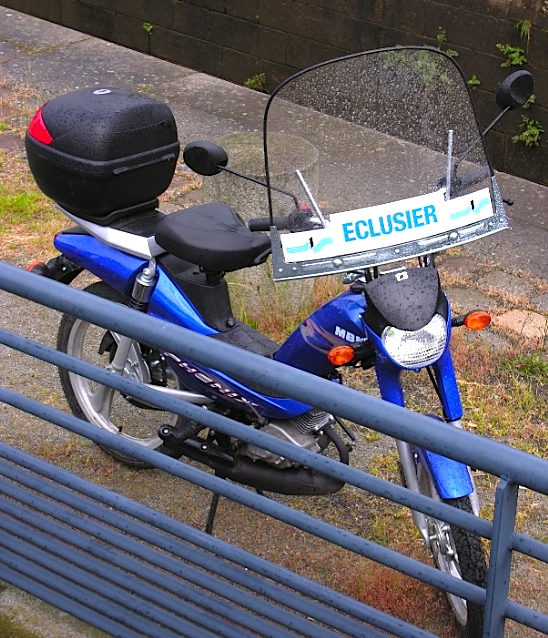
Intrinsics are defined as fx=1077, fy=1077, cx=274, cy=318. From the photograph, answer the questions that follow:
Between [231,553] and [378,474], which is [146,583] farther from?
[378,474]

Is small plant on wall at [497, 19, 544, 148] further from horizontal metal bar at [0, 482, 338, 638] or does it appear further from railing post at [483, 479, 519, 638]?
railing post at [483, 479, 519, 638]

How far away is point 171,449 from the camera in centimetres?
368

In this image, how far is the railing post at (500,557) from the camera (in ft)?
6.27

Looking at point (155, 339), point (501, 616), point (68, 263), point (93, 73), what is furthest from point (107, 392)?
point (93, 73)

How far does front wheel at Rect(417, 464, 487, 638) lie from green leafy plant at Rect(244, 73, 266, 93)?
5648mm

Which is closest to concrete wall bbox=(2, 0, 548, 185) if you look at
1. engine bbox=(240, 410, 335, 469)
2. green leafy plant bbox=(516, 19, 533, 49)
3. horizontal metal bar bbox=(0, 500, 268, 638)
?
green leafy plant bbox=(516, 19, 533, 49)

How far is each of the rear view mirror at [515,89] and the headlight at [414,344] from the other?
0.69 metres

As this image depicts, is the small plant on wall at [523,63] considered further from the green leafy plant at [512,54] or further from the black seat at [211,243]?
the black seat at [211,243]

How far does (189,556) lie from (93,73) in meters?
6.04

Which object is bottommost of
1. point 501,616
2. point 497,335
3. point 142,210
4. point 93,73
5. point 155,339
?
point 93,73

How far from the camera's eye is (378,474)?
4082mm

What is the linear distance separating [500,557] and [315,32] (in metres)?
6.36

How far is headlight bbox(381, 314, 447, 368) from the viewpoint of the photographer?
297 cm

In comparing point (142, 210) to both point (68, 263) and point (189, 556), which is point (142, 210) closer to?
point (68, 263)
